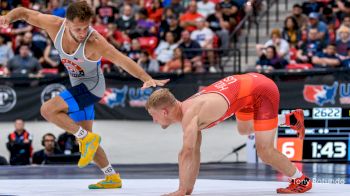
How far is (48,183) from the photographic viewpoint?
7871mm

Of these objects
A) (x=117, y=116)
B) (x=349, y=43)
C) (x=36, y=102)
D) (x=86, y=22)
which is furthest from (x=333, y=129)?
(x=86, y=22)

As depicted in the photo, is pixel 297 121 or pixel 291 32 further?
pixel 291 32

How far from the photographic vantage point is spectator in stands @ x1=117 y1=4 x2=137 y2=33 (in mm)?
16056

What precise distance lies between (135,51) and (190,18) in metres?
1.72

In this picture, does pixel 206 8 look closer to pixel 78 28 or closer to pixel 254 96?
pixel 78 28

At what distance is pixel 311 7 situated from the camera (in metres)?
15.1

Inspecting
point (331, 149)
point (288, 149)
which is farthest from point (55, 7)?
point (331, 149)

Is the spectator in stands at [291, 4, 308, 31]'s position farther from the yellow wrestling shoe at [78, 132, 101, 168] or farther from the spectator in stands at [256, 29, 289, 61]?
the yellow wrestling shoe at [78, 132, 101, 168]

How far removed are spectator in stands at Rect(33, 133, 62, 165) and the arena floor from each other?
5.72ft

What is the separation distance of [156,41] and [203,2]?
1.53 m

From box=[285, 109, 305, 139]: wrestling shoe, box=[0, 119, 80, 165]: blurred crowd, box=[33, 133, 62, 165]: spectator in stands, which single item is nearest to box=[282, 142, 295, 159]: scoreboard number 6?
box=[0, 119, 80, 165]: blurred crowd

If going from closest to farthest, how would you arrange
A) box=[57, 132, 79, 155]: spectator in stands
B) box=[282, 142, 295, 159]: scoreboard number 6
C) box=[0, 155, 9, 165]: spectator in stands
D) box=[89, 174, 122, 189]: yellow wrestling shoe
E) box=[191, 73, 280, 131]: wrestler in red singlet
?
box=[191, 73, 280, 131]: wrestler in red singlet, box=[89, 174, 122, 189]: yellow wrestling shoe, box=[282, 142, 295, 159]: scoreboard number 6, box=[0, 155, 9, 165]: spectator in stands, box=[57, 132, 79, 155]: spectator in stands

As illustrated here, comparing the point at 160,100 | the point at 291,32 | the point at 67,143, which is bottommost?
the point at 67,143

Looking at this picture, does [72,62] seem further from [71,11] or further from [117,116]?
[117,116]
